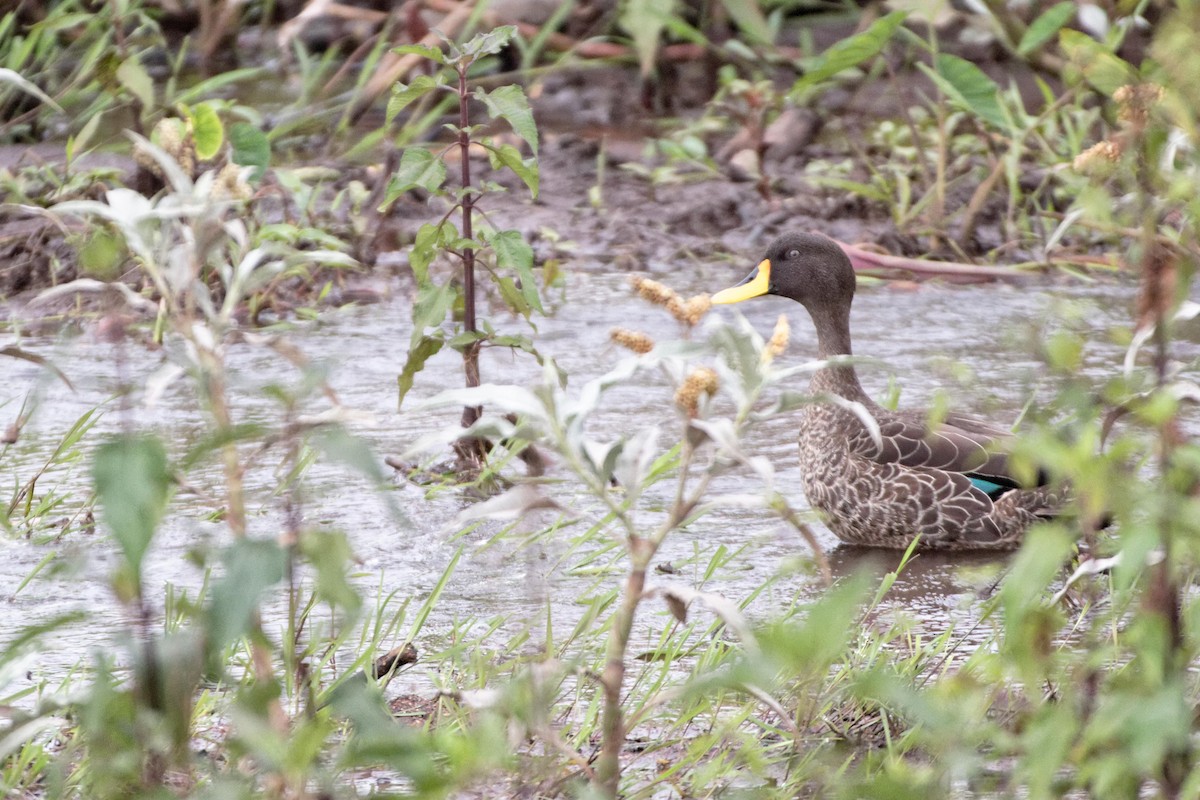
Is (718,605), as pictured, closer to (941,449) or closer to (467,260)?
(467,260)

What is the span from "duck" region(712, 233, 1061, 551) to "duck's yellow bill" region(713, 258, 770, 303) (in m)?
0.46

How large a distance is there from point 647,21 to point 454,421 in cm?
351

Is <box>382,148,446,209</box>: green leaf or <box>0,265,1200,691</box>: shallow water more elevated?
<box>382,148,446,209</box>: green leaf

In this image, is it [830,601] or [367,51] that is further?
[367,51]

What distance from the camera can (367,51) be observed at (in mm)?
8820

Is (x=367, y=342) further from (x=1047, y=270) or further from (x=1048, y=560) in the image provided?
(x=1048, y=560)

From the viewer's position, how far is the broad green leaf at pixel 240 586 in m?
1.81

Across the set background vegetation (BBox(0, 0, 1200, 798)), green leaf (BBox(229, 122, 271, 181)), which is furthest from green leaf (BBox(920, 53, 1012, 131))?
green leaf (BBox(229, 122, 271, 181))

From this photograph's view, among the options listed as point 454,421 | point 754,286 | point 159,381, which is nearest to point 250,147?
point 454,421

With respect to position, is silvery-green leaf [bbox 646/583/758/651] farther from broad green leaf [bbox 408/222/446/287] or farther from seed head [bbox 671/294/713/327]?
broad green leaf [bbox 408/222/446/287]

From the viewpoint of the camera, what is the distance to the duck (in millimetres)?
4355

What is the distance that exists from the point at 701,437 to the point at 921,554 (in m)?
2.48

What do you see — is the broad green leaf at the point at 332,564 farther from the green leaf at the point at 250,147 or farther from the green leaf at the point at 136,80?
the green leaf at the point at 136,80

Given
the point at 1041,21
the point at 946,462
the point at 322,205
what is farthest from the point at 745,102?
the point at 946,462
